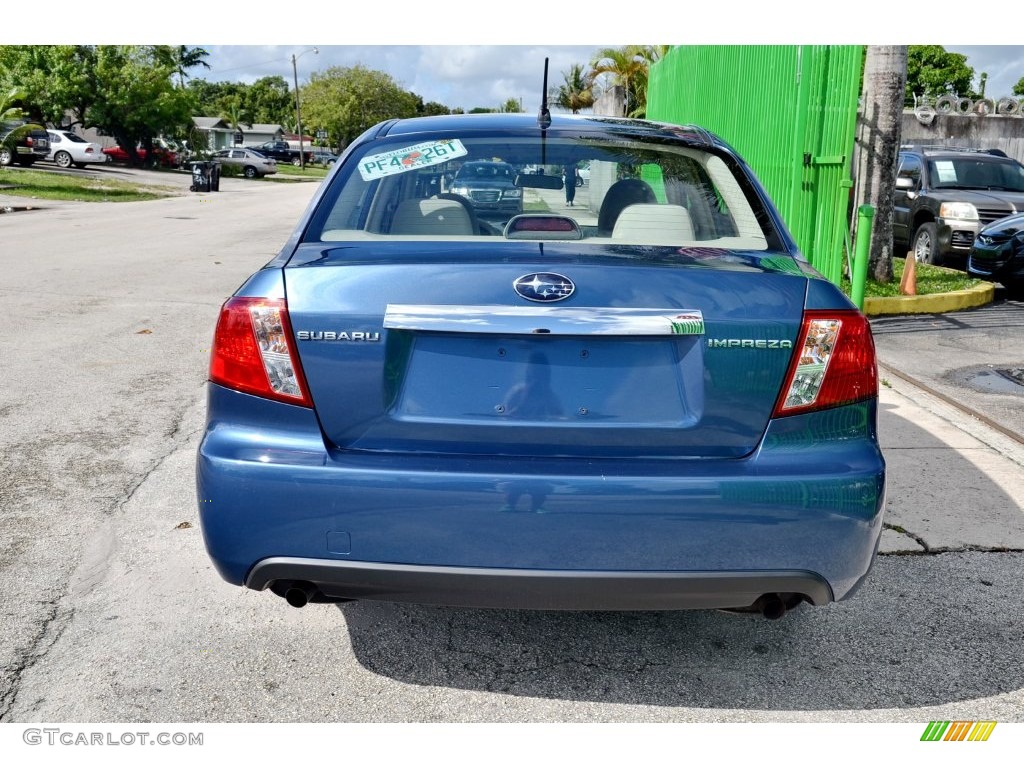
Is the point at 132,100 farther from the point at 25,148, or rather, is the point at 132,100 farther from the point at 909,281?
the point at 909,281

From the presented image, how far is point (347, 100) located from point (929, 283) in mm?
81283

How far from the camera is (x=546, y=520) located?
2.54 m

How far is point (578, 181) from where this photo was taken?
3916mm

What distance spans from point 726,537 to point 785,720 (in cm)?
65

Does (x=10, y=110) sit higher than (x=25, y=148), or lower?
higher

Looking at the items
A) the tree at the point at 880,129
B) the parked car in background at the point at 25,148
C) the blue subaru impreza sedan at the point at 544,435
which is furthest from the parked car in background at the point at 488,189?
the parked car in background at the point at 25,148

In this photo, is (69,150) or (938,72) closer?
(69,150)

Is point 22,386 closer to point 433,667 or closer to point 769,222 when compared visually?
point 433,667

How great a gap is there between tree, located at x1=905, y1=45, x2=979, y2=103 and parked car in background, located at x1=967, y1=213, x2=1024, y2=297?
8568cm

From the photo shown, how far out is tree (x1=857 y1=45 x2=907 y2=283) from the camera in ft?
31.7

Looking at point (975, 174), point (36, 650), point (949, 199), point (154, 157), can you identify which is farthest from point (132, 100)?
point (36, 650)

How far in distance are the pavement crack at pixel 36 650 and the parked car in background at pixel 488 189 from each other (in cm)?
199

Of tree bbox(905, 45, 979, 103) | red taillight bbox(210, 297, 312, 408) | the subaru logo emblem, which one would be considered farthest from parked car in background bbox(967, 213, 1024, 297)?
tree bbox(905, 45, 979, 103)
